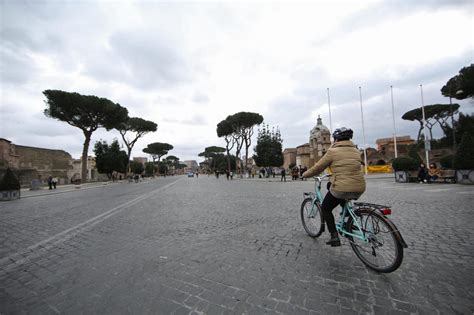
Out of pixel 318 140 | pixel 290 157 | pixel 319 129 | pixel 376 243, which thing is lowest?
pixel 376 243

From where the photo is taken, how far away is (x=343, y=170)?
10.1 feet

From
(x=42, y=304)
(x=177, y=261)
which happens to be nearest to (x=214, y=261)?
(x=177, y=261)

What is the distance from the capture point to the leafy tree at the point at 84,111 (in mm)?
30297

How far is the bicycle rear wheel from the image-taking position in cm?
258

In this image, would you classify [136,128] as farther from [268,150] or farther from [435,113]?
[435,113]

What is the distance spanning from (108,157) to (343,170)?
48.7 metres

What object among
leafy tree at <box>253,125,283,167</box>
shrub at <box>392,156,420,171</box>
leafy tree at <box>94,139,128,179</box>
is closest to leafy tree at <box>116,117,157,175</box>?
leafy tree at <box>94,139,128,179</box>

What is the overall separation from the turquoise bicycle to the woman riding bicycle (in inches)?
6.9

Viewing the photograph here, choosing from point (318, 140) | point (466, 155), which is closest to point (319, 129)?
point (318, 140)

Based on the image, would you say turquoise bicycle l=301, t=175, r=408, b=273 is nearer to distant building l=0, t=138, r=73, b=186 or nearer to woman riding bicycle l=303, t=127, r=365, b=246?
woman riding bicycle l=303, t=127, r=365, b=246

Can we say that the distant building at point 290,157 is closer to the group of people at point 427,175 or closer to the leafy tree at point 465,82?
the leafy tree at point 465,82

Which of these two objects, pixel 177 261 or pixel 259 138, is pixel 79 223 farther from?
pixel 259 138

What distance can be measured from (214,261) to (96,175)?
66423mm

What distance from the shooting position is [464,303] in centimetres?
208
